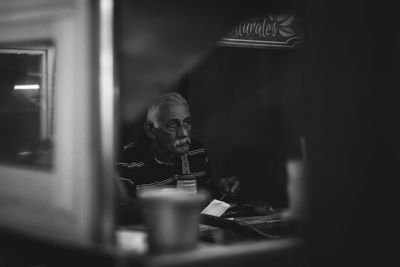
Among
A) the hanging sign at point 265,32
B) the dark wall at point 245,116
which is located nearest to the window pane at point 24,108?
the hanging sign at point 265,32

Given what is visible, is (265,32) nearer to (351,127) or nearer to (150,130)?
(150,130)

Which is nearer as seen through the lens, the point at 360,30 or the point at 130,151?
the point at 360,30

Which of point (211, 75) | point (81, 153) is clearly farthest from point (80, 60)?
point (211, 75)

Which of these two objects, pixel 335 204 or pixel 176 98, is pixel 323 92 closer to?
pixel 335 204

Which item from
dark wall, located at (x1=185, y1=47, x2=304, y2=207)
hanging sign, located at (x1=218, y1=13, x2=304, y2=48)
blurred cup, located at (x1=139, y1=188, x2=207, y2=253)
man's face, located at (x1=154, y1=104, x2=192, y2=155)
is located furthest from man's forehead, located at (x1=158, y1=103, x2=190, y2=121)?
blurred cup, located at (x1=139, y1=188, x2=207, y2=253)

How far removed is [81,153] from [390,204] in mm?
1058

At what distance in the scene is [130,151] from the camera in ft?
15.6

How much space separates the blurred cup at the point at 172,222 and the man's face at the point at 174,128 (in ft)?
9.89

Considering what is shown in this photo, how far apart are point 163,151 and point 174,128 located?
26cm

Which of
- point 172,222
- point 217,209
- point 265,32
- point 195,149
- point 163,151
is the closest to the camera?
point 172,222

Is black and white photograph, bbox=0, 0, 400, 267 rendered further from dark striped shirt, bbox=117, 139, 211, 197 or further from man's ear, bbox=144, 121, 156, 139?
man's ear, bbox=144, 121, 156, 139

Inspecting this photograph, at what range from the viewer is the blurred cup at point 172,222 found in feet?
5.33

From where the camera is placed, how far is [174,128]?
471 centimetres

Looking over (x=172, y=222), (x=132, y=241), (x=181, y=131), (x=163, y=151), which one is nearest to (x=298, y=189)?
(x=172, y=222)
